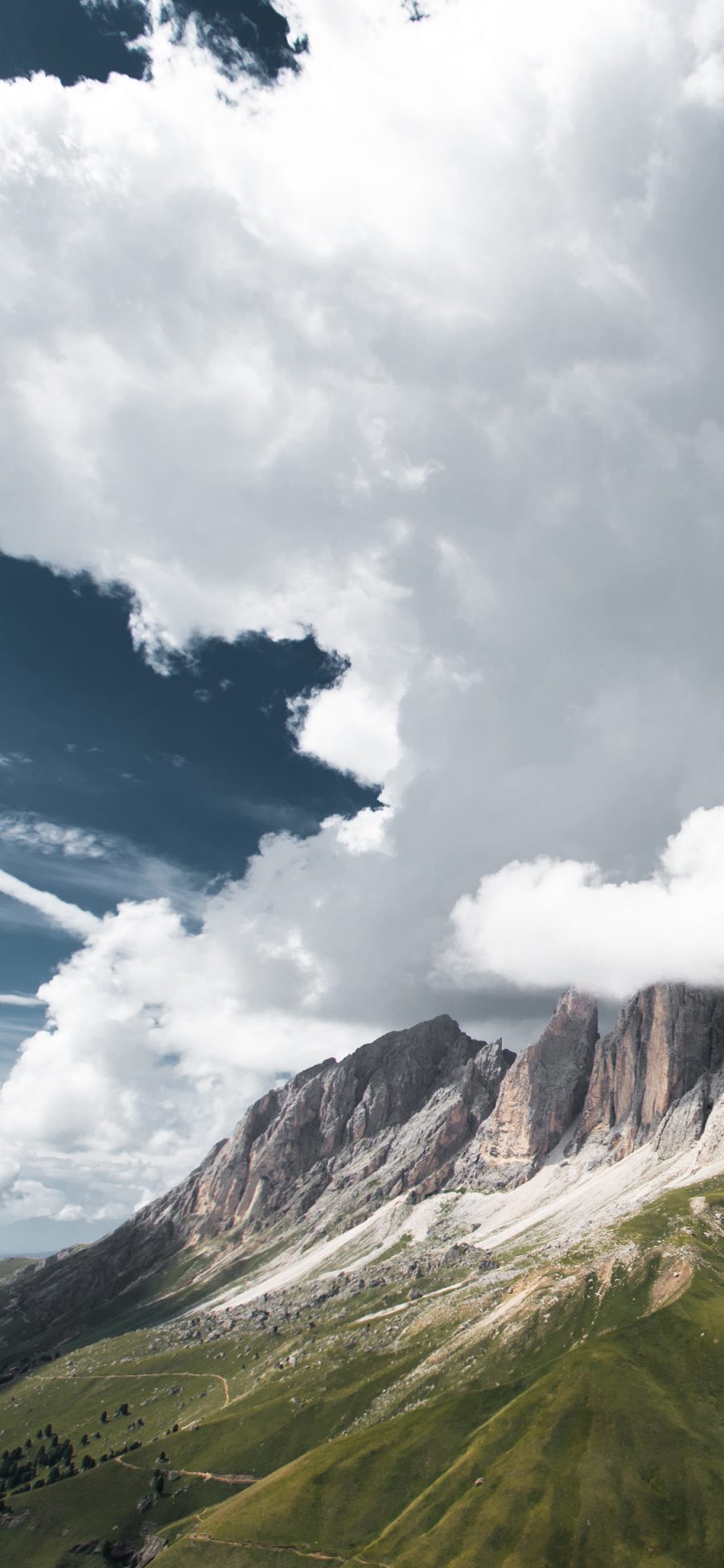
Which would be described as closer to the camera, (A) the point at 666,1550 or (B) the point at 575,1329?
(A) the point at 666,1550

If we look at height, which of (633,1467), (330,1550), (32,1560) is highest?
(633,1467)

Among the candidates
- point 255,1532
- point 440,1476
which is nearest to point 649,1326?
point 440,1476

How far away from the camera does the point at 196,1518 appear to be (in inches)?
6983

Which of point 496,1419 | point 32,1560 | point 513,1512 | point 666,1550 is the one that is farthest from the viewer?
point 32,1560

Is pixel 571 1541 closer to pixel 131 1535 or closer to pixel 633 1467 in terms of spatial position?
pixel 633 1467

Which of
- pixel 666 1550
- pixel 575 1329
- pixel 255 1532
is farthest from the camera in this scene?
pixel 575 1329

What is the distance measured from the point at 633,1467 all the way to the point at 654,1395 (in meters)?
20.3

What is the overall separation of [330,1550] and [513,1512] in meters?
36.0

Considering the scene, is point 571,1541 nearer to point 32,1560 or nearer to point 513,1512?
point 513,1512

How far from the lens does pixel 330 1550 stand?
148m

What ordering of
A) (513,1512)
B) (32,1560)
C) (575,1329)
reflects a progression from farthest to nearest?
(575,1329), (32,1560), (513,1512)

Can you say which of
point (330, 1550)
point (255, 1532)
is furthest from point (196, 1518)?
point (330, 1550)

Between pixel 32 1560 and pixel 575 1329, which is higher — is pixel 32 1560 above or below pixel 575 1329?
below

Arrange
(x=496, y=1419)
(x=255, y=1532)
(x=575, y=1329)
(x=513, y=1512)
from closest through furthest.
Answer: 1. (x=513, y=1512)
2. (x=255, y=1532)
3. (x=496, y=1419)
4. (x=575, y=1329)
